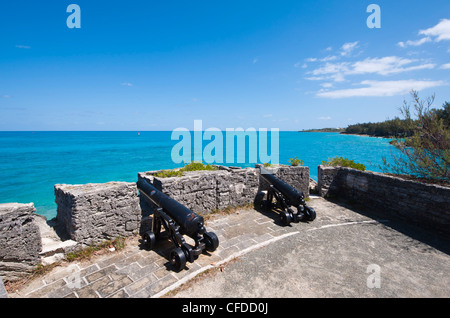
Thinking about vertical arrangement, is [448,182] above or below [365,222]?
above

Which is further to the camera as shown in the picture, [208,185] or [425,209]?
[208,185]

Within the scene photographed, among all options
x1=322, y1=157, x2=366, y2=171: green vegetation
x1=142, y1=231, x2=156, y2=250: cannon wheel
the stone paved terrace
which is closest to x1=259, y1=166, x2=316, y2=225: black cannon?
the stone paved terrace

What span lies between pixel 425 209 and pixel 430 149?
2274 mm

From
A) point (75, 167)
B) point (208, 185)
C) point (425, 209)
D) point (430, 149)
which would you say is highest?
point (430, 149)

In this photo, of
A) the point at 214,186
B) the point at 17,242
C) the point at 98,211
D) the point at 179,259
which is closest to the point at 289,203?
the point at 214,186

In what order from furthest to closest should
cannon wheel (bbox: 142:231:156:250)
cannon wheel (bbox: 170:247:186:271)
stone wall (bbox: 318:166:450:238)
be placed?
1. stone wall (bbox: 318:166:450:238)
2. cannon wheel (bbox: 142:231:156:250)
3. cannon wheel (bbox: 170:247:186:271)

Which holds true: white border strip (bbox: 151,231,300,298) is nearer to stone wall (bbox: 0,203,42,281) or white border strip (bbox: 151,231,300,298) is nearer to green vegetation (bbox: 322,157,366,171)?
stone wall (bbox: 0,203,42,281)

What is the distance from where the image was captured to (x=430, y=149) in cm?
723

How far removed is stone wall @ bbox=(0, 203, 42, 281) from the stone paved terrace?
0.41 metres

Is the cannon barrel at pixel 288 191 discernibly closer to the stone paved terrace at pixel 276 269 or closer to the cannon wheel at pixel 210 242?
the stone paved terrace at pixel 276 269

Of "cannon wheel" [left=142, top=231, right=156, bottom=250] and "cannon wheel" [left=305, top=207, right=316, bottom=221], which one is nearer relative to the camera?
"cannon wheel" [left=142, top=231, right=156, bottom=250]

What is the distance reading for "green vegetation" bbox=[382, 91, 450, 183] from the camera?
22.5 feet
